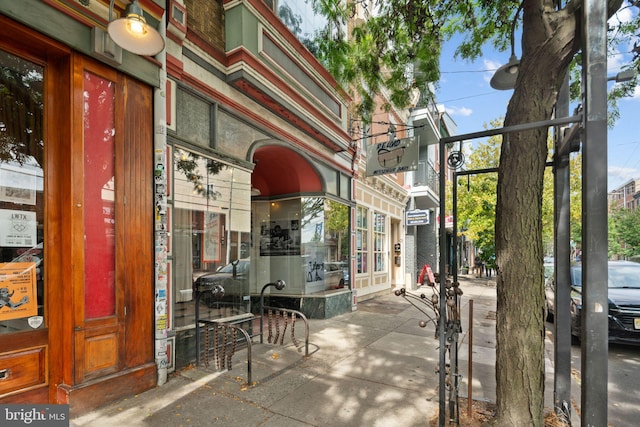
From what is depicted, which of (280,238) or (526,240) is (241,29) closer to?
(280,238)

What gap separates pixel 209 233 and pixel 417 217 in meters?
10.6

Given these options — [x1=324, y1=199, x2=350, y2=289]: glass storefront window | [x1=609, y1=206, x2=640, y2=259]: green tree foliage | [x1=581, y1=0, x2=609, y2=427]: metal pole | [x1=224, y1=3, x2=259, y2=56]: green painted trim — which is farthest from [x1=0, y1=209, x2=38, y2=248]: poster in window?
[x1=609, y1=206, x2=640, y2=259]: green tree foliage

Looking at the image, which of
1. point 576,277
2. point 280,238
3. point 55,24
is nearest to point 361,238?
point 280,238

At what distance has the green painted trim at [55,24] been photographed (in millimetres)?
2971

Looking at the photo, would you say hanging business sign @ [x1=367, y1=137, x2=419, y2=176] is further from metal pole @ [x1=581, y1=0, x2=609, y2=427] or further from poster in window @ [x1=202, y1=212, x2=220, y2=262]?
metal pole @ [x1=581, y1=0, x2=609, y2=427]

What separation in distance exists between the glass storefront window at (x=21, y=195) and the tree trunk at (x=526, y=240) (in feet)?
14.1

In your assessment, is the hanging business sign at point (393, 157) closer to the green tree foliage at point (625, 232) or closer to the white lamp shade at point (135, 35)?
the white lamp shade at point (135, 35)

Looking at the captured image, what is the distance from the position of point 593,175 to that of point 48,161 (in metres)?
4.63

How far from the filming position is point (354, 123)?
10.0 m

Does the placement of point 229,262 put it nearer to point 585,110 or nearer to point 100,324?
point 100,324

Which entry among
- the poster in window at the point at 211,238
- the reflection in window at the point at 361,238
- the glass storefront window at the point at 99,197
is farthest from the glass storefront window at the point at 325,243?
the glass storefront window at the point at 99,197

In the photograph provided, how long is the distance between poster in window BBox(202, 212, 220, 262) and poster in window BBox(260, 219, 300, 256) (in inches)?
121

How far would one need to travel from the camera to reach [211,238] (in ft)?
17.1

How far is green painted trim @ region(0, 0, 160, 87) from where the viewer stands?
2971mm
